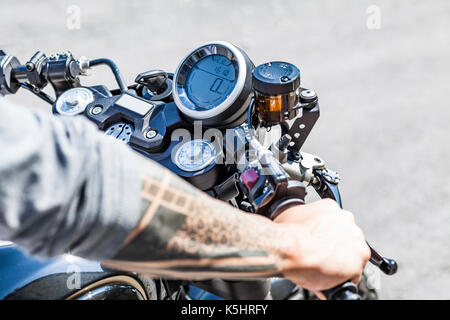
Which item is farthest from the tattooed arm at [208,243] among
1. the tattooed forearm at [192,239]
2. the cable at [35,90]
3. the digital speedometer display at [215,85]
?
the cable at [35,90]

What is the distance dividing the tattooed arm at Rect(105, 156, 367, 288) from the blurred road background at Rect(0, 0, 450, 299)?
2.40 meters

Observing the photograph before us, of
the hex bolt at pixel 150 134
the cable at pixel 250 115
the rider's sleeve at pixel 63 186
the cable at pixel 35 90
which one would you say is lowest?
the hex bolt at pixel 150 134

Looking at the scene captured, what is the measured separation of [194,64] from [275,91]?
16.8 inches

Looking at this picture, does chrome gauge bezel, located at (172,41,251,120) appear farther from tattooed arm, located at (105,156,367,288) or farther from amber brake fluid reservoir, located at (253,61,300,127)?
tattooed arm, located at (105,156,367,288)

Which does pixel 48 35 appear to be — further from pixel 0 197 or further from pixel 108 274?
pixel 0 197

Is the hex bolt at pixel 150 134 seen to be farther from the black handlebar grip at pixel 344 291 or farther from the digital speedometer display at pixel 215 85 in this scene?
the black handlebar grip at pixel 344 291

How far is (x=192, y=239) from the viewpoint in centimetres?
91

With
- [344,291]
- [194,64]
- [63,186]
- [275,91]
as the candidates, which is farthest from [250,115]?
[63,186]

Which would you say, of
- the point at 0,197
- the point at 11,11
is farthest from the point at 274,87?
the point at 11,11

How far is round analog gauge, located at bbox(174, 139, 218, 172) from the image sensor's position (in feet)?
5.07

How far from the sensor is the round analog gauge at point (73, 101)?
5.97 feet

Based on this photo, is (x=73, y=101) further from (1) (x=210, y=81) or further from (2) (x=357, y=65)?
(2) (x=357, y=65)

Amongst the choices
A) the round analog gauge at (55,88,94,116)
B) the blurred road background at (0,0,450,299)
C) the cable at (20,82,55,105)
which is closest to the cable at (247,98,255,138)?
the round analog gauge at (55,88,94,116)

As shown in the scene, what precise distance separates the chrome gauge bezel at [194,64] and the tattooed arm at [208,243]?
60 cm
